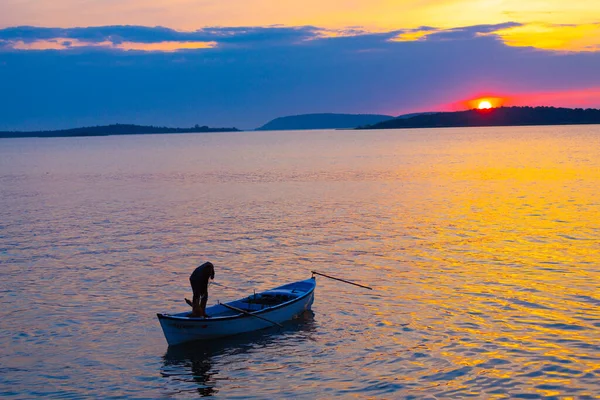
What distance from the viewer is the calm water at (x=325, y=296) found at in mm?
17203

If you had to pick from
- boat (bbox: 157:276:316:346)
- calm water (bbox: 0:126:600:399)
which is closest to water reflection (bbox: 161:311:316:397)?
calm water (bbox: 0:126:600:399)

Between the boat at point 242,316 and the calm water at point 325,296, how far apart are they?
0.38 m

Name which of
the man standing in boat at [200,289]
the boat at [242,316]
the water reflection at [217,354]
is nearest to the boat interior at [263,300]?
the boat at [242,316]

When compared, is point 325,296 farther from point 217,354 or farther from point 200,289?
point 217,354

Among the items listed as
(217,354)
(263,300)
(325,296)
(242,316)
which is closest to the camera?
(217,354)

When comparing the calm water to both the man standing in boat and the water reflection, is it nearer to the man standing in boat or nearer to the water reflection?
the water reflection

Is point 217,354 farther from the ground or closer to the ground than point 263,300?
closer to the ground

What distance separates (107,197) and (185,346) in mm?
42560

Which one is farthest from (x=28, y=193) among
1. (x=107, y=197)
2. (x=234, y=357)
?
(x=234, y=357)

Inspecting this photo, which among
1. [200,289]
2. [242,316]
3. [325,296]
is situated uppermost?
[200,289]

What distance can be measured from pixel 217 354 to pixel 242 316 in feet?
4.73

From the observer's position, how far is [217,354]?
19.5m

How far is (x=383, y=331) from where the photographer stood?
2059 cm

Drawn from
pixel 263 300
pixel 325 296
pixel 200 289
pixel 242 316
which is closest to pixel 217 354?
pixel 242 316
